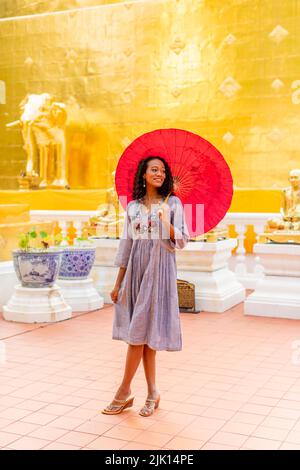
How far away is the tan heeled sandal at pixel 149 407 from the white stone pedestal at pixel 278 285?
10.5ft

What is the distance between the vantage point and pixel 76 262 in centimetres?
735

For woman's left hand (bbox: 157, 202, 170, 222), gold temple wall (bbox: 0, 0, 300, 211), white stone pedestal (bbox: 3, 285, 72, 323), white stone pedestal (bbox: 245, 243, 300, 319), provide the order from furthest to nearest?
gold temple wall (bbox: 0, 0, 300, 211), white stone pedestal (bbox: 245, 243, 300, 319), white stone pedestal (bbox: 3, 285, 72, 323), woman's left hand (bbox: 157, 202, 170, 222)

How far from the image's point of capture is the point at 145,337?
3.98m

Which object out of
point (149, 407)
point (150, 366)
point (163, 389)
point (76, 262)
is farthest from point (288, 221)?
point (149, 407)

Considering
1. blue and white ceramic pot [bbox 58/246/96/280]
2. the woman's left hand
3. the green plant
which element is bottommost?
blue and white ceramic pot [bbox 58/246/96/280]

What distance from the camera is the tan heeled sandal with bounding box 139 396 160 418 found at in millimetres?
4027

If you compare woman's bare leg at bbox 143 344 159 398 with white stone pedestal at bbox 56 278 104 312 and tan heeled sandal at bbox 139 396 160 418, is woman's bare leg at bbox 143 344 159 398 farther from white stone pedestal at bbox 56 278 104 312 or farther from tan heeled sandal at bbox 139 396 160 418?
→ white stone pedestal at bbox 56 278 104 312

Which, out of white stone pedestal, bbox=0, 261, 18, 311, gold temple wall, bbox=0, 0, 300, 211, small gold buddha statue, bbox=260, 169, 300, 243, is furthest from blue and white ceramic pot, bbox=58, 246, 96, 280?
gold temple wall, bbox=0, 0, 300, 211

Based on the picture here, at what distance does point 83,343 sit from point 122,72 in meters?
8.69

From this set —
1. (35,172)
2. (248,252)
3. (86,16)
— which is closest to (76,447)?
(248,252)

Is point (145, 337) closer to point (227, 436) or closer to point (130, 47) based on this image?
point (227, 436)

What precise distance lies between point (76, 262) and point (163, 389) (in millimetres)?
2995

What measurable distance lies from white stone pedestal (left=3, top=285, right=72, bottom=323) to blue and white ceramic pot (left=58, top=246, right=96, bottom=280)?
22.5 inches

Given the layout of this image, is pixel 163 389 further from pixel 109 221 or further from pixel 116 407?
pixel 109 221
